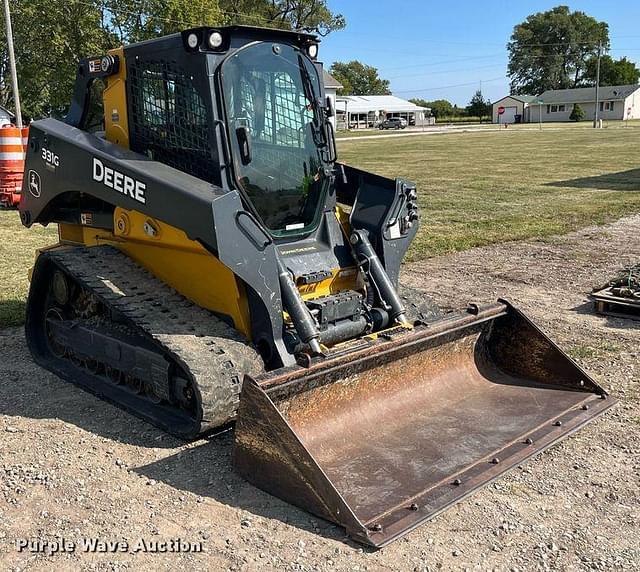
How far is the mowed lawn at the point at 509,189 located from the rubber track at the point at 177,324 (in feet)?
17.9

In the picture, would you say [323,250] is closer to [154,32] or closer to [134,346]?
[134,346]

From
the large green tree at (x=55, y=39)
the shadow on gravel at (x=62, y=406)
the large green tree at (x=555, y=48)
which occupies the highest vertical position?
the large green tree at (x=555, y=48)

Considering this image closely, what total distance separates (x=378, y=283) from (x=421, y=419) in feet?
3.41

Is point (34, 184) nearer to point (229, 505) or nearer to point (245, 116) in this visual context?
point (245, 116)

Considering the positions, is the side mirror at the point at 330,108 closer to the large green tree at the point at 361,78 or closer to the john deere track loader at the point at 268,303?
the john deere track loader at the point at 268,303

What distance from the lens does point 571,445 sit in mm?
4379

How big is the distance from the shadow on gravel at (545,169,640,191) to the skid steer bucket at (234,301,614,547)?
1330cm

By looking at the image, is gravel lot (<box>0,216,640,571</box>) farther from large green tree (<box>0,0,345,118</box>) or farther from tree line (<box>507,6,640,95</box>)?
tree line (<box>507,6,640,95</box>)

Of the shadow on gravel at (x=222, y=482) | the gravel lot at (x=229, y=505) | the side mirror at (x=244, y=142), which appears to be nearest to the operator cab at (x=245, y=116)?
the side mirror at (x=244, y=142)

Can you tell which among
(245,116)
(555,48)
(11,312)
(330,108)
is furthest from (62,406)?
(555,48)

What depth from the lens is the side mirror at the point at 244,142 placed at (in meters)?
4.66

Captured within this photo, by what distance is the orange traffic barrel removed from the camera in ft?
46.5

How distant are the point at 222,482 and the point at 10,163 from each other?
12.1 meters

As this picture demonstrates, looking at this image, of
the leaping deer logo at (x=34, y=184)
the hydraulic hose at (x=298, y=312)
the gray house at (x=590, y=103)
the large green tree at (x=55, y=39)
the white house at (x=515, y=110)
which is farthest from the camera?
the white house at (x=515, y=110)
